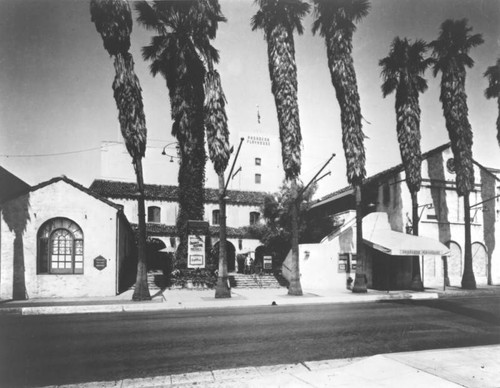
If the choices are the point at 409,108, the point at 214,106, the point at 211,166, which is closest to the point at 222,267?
the point at 214,106

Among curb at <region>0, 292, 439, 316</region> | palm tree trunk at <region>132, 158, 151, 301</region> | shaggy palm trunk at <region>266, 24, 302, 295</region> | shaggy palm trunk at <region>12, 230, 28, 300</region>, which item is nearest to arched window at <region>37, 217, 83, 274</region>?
shaggy palm trunk at <region>12, 230, 28, 300</region>

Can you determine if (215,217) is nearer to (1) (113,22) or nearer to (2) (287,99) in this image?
(2) (287,99)

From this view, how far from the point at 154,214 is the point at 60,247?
1920 cm

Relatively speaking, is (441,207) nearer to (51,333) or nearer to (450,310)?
(450,310)

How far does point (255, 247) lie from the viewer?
38.8 meters

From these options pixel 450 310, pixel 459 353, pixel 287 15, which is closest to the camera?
pixel 459 353

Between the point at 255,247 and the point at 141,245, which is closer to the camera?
the point at 141,245

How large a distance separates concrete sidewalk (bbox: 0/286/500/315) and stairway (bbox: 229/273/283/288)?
53.4 inches

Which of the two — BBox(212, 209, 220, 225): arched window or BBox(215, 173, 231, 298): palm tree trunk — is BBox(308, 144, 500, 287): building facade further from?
BBox(212, 209, 220, 225): arched window

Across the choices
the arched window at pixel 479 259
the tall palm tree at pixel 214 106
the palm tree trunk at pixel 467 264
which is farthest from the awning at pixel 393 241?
the tall palm tree at pixel 214 106

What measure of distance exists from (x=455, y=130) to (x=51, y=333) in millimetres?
24795

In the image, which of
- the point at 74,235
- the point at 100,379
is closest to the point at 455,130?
the point at 74,235

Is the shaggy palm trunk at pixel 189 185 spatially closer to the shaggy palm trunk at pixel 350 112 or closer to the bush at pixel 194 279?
the bush at pixel 194 279

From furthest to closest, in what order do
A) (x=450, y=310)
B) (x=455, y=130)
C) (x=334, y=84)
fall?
(x=455, y=130) < (x=334, y=84) < (x=450, y=310)
